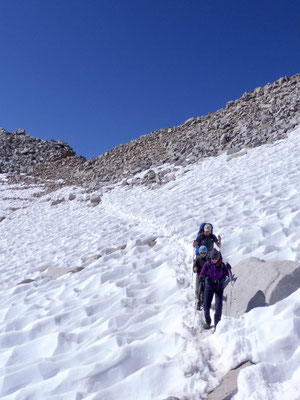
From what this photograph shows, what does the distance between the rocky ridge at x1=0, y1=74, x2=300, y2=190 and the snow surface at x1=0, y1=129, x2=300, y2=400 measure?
314 inches

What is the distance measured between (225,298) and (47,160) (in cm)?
4234

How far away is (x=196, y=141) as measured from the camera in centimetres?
2852

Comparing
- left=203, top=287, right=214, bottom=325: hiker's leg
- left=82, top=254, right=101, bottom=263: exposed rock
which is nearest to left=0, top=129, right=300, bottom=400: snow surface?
left=82, top=254, right=101, bottom=263: exposed rock

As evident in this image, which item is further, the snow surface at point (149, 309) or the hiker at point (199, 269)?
the hiker at point (199, 269)

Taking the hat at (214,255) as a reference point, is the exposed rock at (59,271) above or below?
above

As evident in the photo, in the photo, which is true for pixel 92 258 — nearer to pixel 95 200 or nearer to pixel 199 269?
pixel 199 269

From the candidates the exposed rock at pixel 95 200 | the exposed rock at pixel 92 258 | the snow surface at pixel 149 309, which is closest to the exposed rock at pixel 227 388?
the snow surface at pixel 149 309

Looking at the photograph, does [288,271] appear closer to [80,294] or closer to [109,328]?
[109,328]

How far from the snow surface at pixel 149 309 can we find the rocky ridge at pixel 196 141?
7987mm

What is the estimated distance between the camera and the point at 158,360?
4746mm

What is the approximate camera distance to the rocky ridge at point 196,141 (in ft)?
77.5

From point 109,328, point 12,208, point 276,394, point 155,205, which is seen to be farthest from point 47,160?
point 276,394

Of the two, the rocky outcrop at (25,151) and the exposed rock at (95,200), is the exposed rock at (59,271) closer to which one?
the exposed rock at (95,200)

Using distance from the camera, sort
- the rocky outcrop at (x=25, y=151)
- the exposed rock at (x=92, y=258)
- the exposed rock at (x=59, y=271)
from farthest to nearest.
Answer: the rocky outcrop at (x=25, y=151) → the exposed rock at (x=92, y=258) → the exposed rock at (x=59, y=271)
